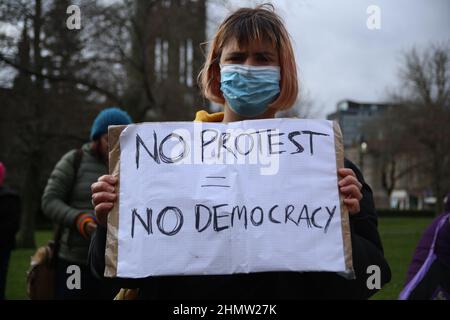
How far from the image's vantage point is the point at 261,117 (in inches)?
78.4

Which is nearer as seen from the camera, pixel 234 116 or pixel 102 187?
pixel 102 187

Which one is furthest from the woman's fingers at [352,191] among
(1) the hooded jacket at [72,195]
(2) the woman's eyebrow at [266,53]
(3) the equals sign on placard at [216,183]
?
(1) the hooded jacket at [72,195]

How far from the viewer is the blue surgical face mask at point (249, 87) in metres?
1.91

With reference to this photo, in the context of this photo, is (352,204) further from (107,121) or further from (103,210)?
(107,121)

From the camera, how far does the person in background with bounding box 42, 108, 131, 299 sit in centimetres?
390

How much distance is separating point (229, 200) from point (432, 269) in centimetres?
268

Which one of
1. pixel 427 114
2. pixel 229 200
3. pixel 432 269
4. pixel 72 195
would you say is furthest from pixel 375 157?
pixel 229 200

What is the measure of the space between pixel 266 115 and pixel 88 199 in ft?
7.66

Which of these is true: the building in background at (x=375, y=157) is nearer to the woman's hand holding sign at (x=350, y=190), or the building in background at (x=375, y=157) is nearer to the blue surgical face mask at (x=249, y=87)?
the blue surgical face mask at (x=249, y=87)

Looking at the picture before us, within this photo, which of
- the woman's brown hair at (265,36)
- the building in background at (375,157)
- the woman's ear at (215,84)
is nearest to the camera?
the woman's brown hair at (265,36)
